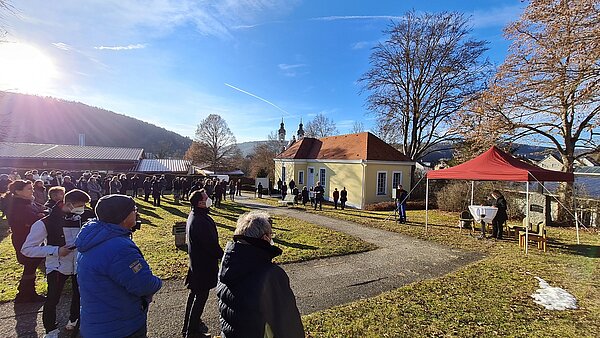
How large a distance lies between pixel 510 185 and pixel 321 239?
1309 cm

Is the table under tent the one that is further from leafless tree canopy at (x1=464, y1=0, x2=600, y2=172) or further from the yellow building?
the yellow building

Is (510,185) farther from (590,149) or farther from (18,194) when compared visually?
(18,194)

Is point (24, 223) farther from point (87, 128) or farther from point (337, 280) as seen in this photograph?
point (87, 128)

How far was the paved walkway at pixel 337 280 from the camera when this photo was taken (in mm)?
4227

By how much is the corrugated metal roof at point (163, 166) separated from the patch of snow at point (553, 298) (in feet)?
135

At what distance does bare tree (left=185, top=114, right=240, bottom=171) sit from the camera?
47250mm

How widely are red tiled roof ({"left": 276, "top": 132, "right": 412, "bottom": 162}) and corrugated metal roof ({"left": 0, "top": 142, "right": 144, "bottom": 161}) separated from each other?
85.9 ft

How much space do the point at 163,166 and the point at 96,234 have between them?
4412 cm

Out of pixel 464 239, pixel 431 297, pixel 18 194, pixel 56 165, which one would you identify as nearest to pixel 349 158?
pixel 464 239

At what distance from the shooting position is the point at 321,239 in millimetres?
9734

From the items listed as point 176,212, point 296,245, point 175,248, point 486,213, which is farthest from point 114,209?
point 176,212

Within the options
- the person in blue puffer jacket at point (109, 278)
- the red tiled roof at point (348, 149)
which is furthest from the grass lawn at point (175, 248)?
the red tiled roof at point (348, 149)

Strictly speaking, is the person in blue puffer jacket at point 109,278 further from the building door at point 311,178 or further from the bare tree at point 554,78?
the building door at point 311,178

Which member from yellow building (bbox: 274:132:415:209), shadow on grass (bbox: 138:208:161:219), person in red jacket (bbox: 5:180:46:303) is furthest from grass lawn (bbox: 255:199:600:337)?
yellow building (bbox: 274:132:415:209)
